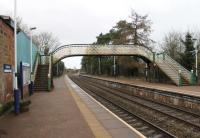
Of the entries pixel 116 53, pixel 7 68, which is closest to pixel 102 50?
pixel 116 53

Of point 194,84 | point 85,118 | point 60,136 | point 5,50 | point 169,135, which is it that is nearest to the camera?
point 60,136

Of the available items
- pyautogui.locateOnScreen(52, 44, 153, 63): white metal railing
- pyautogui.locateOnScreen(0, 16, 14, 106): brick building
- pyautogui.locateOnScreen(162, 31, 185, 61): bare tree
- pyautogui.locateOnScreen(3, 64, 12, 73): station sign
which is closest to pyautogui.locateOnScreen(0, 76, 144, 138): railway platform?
pyautogui.locateOnScreen(0, 16, 14, 106): brick building

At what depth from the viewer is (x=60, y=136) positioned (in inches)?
441

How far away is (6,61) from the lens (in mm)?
20156

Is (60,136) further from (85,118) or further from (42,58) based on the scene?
(42,58)

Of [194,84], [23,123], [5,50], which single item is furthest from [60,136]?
[194,84]

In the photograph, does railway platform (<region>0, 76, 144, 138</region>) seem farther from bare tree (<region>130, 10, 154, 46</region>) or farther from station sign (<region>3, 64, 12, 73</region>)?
bare tree (<region>130, 10, 154, 46</region>)

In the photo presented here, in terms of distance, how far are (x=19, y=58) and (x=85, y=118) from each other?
12001mm

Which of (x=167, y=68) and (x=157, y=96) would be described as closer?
(x=157, y=96)

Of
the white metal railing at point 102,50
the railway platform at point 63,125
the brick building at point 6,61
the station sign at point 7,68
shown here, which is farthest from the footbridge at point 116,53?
the railway platform at point 63,125

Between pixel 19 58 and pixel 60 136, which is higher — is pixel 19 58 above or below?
above

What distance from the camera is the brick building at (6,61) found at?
18.8 metres

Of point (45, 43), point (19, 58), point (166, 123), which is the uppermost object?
point (45, 43)

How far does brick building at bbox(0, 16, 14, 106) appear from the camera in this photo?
1884cm
